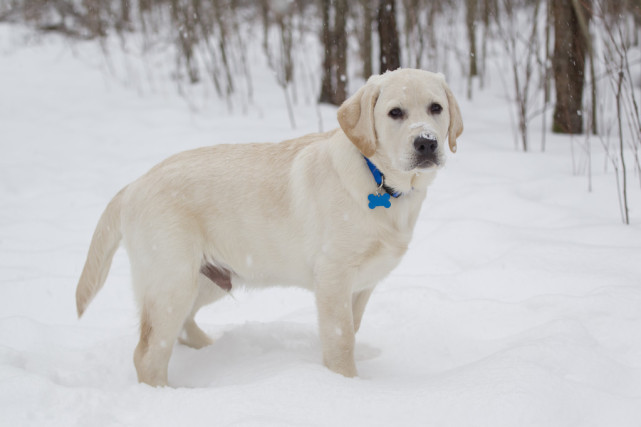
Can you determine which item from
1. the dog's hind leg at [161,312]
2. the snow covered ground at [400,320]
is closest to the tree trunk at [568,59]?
the snow covered ground at [400,320]

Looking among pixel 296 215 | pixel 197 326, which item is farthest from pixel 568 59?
pixel 197 326

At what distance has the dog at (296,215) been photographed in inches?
99.3

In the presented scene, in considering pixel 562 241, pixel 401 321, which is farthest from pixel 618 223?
pixel 401 321

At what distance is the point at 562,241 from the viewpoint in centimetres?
392

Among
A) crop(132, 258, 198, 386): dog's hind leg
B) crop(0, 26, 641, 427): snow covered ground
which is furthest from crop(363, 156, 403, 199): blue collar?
crop(132, 258, 198, 386): dog's hind leg

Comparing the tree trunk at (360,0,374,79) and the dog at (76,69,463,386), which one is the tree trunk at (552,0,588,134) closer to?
the tree trunk at (360,0,374,79)

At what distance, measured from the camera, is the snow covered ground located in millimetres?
2070

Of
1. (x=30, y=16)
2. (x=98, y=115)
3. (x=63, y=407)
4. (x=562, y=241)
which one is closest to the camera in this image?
(x=63, y=407)

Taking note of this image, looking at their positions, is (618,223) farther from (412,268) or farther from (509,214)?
(412,268)

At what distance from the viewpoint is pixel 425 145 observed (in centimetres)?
237

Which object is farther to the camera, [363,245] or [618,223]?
[618,223]

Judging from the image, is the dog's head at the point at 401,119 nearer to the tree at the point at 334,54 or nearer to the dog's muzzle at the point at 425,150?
the dog's muzzle at the point at 425,150

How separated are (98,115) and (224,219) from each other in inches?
254

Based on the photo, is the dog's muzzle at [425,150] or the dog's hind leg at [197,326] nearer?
the dog's muzzle at [425,150]
